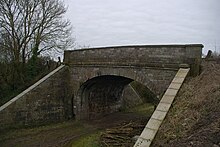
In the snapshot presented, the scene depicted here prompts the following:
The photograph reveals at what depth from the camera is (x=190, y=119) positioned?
730 centimetres

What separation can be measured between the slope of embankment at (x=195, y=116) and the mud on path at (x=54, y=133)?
20.8 feet

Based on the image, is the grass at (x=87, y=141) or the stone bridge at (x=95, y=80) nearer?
the stone bridge at (x=95, y=80)

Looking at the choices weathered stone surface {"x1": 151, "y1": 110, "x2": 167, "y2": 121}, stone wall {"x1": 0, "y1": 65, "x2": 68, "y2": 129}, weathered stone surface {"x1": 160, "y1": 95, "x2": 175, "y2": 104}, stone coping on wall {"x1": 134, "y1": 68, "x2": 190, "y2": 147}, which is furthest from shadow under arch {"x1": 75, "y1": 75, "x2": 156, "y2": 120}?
weathered stone surface {"x1": 151, "y1": 110, "x2": 167, "y2": 121}

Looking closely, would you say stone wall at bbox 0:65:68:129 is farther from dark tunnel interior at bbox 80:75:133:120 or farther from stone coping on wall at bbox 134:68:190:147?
stone coping on wall at bbox 134:68:190:147

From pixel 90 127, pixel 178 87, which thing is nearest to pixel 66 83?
pixel 90 127

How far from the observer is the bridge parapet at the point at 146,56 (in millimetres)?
10711

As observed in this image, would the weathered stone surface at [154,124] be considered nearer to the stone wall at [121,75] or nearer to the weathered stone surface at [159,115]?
the weathered stone surface at [159,115]

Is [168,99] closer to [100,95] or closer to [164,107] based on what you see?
[164,107]

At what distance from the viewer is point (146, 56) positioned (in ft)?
40.9

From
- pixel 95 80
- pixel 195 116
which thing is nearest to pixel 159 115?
pixel 195 116

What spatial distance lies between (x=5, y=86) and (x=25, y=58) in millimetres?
3596

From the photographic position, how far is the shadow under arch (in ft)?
56.2

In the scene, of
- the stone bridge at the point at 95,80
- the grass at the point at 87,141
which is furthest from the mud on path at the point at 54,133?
the stone bridge at the point at 95,80

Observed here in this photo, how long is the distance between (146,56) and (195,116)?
5593mm
